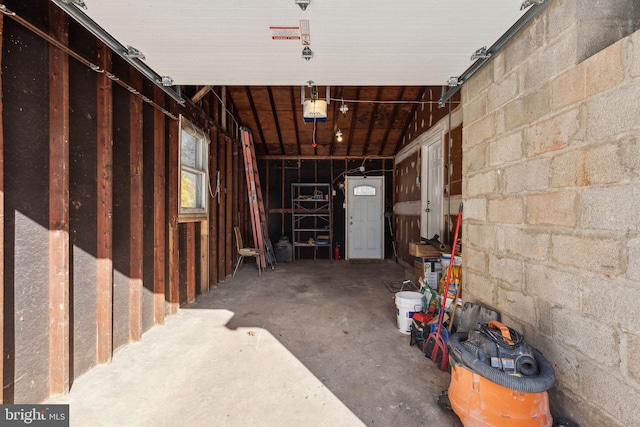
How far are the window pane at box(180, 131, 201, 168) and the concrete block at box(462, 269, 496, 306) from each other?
11.5ft

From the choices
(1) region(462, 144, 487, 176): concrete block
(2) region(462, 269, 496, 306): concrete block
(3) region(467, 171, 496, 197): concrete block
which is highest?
(1) region(462, 144, 487, 176): concrete block

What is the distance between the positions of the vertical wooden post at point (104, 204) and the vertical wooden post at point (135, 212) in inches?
13.0

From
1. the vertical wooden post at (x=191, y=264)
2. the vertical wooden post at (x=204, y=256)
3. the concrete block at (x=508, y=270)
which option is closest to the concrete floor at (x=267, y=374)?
the vertical wooden post at (x=191, y=264)

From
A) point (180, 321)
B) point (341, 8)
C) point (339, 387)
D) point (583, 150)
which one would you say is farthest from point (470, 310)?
point (180, 321)

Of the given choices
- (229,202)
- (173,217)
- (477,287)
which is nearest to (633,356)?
(477,287)

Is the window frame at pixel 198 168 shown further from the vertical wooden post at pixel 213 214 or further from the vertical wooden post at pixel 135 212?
the vertical wooden post at pixel 135 212

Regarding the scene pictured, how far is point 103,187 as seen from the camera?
2188 millimetres

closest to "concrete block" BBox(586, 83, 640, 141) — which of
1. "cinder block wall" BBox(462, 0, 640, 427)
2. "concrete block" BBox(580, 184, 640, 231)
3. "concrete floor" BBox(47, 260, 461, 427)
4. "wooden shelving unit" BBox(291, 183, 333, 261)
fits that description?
"cinder block wall" BBox(462, 0, 640, 427)

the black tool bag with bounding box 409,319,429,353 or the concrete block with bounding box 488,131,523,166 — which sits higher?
the concrete block with bounding box 488,131,523,166

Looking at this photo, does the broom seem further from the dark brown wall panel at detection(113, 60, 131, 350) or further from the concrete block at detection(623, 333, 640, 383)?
the dark brown wall panel at detection(113, 60, 131, 350)

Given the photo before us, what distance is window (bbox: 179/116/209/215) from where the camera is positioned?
11.8 ft

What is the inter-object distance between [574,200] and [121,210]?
326cm

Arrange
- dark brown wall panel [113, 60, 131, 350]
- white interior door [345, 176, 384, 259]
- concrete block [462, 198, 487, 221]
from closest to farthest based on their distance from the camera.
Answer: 1. concrete block [462, 198, 487, 221]
2. dark brown wall panel [113, 60, 131, 350]
3. white interior door [345, 176, 384, 259]

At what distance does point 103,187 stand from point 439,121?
14.3 feet
